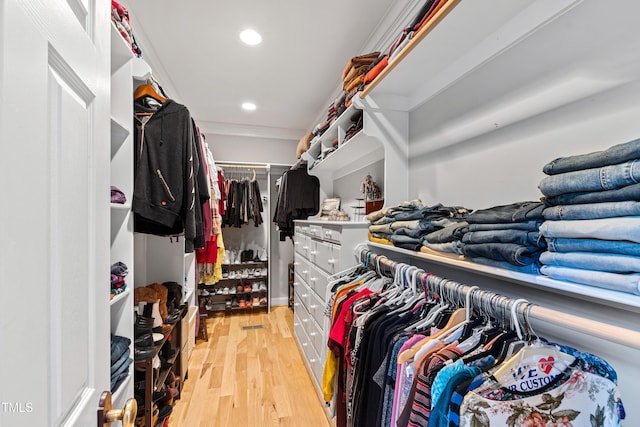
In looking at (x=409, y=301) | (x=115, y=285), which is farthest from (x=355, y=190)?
(x=115, y=285)

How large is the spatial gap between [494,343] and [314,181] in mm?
2657

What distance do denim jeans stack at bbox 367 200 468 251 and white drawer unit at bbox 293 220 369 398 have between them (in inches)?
13.9

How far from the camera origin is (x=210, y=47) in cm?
212

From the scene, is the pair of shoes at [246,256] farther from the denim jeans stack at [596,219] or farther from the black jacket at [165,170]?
the denim jeans stack at [596,219]

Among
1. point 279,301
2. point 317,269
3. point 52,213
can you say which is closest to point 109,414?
point 52,213

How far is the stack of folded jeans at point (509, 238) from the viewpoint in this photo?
0.73m

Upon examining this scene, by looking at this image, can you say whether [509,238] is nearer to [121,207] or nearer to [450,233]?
[450,233]

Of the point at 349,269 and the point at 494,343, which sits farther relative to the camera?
the point at 349,269

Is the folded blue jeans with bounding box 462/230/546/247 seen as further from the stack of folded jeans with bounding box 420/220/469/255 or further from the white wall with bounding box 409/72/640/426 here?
the white wall with bounding box 409/72/640/426

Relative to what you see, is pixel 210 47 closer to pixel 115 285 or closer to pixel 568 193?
pixel 115 285

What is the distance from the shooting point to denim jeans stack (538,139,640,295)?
0.53m

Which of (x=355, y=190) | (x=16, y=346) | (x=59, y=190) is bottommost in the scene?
(x=16, y=346)

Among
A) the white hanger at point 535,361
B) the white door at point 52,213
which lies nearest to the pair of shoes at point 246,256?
the white door at point 52,213

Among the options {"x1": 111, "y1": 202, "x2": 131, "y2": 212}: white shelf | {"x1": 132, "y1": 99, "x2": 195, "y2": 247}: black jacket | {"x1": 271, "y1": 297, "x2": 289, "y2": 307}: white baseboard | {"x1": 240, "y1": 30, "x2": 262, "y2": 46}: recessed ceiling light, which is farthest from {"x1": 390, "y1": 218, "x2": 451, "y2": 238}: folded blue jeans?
{"x1": 271, "y1": 297, "x2": 289, "y2": 307}: white baseboard
